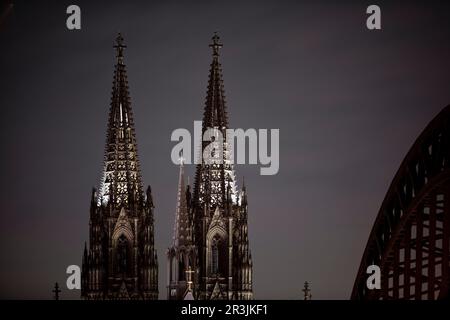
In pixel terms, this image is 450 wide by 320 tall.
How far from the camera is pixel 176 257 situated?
107 ft

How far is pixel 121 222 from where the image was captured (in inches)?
1282

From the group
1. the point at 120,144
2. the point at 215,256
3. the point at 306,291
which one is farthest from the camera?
the point at 215,256

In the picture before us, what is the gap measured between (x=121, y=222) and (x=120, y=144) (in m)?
1.77

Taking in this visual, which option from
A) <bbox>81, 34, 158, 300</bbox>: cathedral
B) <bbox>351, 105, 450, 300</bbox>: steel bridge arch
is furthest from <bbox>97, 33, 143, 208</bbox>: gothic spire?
<bbox>351, 105, 450, 300</bbox>: steel bridge arch

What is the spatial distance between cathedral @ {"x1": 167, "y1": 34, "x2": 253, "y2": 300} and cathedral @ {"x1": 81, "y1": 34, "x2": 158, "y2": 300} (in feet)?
2.64

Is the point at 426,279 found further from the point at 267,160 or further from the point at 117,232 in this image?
the point at 117,232

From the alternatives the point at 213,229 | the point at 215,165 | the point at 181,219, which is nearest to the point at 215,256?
the point at 213,229

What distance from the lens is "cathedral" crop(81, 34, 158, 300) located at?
3170 cm

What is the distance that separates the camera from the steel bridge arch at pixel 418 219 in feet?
45.2

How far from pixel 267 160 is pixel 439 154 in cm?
912

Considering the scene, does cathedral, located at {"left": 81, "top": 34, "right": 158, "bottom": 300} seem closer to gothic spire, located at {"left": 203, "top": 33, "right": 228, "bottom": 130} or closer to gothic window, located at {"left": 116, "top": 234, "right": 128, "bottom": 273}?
gothic window, located at {"left": 116, "top": 234, "right": 128, "bottom": 273}

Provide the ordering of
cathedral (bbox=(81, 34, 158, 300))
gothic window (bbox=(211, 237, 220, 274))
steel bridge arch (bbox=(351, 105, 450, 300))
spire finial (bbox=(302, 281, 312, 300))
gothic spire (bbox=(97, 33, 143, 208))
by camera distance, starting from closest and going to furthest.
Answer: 1. steel bridge arch (bbox=(351, 105, 450, 300))
2. spire finial (bbox=(302, 281, 312, 300))
3. cathedral (bbox=(81, 34, 158, 300))
4. gothic spire (bbox=(97, 33, 143, 208))
5. gothic window (bbox=(211, 237, 220, 274))

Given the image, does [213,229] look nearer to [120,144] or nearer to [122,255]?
[122,255]
